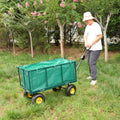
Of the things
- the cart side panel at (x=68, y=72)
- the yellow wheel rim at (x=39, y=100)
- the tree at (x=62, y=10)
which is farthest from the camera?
the tree at (x=62, y=10)

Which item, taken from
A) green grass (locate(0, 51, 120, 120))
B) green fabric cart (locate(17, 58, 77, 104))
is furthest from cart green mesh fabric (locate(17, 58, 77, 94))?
green grass (locate(0, 51, 120, 120))

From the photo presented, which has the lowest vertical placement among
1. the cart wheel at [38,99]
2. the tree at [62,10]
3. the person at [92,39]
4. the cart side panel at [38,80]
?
the cart wheel at [38,99]

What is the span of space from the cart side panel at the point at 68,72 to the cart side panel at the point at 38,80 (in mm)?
503

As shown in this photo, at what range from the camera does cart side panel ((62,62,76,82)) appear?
389cm

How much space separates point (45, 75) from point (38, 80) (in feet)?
0.59

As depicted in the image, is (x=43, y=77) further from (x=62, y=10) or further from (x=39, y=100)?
Result: (x=62, y=10)

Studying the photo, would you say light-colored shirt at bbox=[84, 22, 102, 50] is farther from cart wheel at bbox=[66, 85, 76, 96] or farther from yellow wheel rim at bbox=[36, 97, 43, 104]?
yellow wheel rim at bbox=[36, 97, 43, 104]

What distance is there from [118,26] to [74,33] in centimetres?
279

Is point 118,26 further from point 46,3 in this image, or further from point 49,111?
point 49,111

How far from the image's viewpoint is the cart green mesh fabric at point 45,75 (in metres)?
3.50

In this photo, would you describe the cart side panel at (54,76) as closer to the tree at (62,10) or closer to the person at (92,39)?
the person at (92,39)

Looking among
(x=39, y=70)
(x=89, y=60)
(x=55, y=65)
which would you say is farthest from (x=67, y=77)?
(x=89, y=60)

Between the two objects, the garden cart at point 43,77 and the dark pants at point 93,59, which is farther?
the dark pants at point 93,59

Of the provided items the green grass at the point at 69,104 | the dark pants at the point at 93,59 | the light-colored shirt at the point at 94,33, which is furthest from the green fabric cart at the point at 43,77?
the light-colored shirt at the point at 94,33
